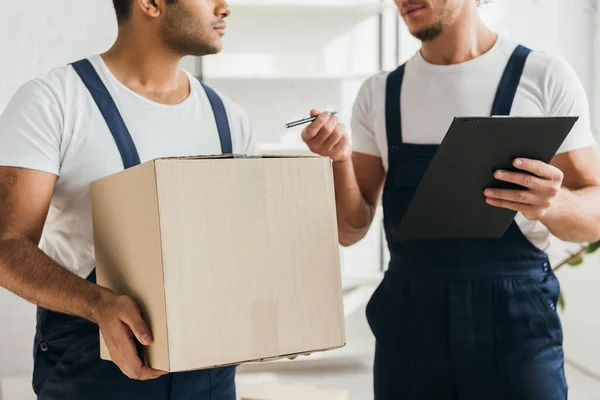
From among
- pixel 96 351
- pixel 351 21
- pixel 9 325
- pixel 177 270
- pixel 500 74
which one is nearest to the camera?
pixel 177 270

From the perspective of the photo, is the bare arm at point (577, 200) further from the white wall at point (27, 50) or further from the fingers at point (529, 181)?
the white wall at point (27, 50)

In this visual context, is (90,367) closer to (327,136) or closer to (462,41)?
(327,136)

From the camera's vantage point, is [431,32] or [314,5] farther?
[314,5]

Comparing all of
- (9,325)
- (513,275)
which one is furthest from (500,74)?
(9,325)

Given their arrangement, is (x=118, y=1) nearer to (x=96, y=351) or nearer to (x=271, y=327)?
(x=96, y=351)

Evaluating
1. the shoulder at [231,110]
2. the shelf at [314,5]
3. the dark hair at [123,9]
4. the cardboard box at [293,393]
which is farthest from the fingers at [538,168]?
the shelf at [314,5]

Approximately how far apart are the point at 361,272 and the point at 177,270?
2.66 meters

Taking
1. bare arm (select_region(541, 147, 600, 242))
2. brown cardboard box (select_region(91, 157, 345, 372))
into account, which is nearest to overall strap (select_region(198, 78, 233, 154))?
brown cardboard box (select_region(91, 157, 345, 372))

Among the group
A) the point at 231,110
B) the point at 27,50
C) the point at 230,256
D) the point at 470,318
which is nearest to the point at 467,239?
the point at 470,318

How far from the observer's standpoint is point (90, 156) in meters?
1.13

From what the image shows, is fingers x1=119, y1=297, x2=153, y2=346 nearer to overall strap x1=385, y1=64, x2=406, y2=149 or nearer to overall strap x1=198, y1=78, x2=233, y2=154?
overall strap x1=198, y1=78, x2=233, y2=154

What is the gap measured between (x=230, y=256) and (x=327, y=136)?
474 mm

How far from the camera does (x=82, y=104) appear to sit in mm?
Result: 1147

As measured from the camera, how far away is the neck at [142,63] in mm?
1266
